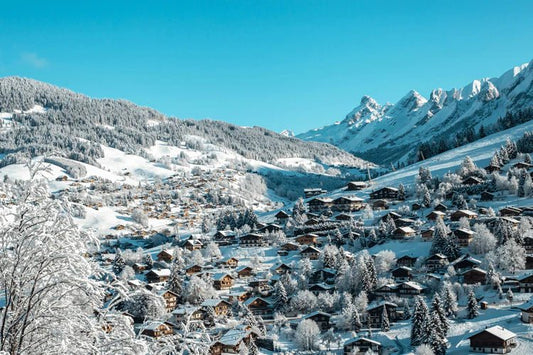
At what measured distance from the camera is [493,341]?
38.8 metres

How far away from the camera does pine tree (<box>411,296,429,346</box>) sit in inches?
1593

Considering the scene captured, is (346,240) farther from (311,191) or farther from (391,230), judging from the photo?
(311,191)

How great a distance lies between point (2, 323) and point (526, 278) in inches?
2071

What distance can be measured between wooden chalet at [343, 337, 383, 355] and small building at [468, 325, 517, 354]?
25.6 ft

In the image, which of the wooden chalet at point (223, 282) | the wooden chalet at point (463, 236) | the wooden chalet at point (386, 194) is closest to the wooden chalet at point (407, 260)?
the wooden chalet at point (463, 236)

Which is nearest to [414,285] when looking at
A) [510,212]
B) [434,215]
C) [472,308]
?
[472,308]

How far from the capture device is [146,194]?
160 meters

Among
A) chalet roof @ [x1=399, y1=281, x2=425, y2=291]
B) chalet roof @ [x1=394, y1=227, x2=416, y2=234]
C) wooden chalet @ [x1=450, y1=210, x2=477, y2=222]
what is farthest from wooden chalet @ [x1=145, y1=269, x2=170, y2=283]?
wooden chalet @ [x1=450, y1=210, x2=477, y2=222]

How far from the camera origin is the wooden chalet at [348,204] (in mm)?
94312

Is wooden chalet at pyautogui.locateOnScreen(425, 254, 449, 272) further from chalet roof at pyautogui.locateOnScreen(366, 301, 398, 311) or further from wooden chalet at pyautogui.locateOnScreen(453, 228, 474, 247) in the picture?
chalet roof at pyautogui.locateOnScreen(366, 301, 398, 311)

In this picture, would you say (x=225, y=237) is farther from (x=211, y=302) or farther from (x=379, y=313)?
(x=379, y=313)

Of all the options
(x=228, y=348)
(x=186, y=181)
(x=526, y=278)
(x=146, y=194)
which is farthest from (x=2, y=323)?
(x=186, y=181)

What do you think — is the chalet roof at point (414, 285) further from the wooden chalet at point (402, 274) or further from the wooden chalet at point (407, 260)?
the wooden chalet at point (407, 260)

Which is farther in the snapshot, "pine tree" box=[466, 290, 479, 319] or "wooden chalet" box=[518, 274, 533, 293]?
Result: "wooden chalet" box=[518, 274, 533, 293]
